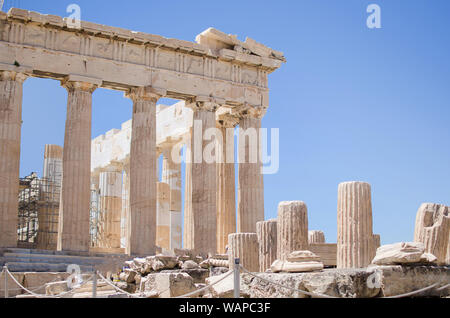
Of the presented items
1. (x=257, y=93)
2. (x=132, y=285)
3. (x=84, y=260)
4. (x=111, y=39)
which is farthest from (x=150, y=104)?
(x=132, y=285)

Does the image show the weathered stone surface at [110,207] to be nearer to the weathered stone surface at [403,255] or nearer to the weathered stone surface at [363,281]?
the weathered stone surface at [363,281]

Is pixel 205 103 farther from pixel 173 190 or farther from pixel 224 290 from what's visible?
pixel 224 290

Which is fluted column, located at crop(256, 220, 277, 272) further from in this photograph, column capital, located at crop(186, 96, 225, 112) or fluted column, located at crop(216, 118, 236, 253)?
fluted column, located at crop(216, 118, 236, 253)

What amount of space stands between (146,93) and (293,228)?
15418mm

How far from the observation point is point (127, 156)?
40.0m

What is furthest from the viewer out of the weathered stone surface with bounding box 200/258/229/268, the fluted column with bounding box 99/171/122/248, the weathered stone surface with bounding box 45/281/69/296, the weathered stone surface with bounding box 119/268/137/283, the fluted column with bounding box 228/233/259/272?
the fluted column with bounding box 99/171/122/248

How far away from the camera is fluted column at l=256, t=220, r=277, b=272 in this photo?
701 inches

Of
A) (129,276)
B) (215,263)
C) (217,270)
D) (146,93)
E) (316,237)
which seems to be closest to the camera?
(217,270)

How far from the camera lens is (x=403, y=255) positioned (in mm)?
13219

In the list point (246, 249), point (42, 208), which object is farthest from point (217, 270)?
point (42, 208)

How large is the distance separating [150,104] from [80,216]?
20.3 ft

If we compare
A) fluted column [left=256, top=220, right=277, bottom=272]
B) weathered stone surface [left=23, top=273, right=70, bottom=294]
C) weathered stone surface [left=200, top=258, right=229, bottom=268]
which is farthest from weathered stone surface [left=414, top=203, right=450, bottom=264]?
weathered stone surface [left=23, top=273, right=70, bottom=294]

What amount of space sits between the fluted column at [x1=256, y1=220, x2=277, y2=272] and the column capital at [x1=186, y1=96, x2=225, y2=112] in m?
14.3
